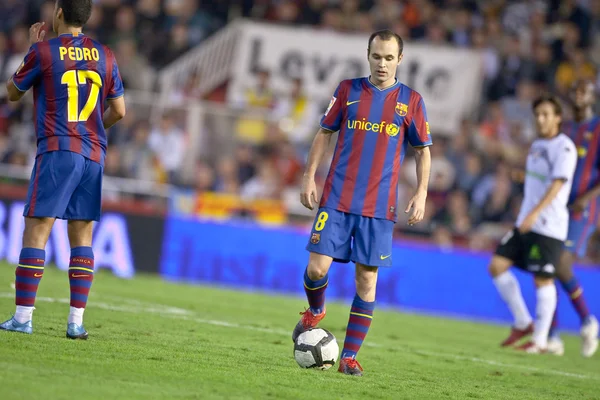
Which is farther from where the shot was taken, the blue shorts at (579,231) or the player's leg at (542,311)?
the blue shorts at (579,231)

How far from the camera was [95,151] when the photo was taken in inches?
268

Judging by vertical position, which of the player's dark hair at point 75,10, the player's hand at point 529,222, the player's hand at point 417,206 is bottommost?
the player's hand at point 529,222

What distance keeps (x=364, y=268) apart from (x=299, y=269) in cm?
852

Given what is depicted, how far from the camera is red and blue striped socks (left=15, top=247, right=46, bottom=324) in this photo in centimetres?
663

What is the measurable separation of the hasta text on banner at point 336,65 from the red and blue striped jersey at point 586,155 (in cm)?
745

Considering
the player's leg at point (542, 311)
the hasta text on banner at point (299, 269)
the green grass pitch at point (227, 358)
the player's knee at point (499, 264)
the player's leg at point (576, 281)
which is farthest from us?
the hasta text on banner at point (299, 269)

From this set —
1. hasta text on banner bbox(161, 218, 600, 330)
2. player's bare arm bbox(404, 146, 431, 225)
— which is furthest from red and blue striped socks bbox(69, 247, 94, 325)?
hasta text on banner bbox(161, 218, 600, 330)

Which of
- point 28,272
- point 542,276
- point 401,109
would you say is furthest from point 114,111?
point 542,276

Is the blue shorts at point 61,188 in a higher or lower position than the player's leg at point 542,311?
higher

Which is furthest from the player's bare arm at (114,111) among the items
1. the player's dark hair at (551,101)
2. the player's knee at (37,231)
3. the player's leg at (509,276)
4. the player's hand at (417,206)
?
the player's leg at (509,276)

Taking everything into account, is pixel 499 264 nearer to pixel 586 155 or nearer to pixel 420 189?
pixel 586 155

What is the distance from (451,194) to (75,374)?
11.9m

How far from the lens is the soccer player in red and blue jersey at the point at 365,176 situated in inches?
261

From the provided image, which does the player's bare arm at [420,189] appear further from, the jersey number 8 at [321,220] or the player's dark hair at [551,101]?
the player's dark hair at [551,101]
